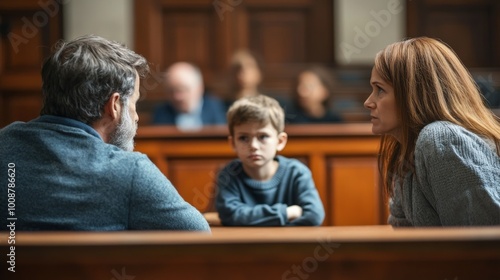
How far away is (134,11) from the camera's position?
730 centimetres

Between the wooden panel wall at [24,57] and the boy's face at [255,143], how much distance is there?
482 cm

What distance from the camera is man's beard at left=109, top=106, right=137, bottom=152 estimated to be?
82.4 inches

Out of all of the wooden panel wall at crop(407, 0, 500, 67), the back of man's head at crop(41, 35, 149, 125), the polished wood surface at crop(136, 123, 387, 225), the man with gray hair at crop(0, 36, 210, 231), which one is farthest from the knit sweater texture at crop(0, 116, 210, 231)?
the wooden panel wall at crop(407, 0, 500, 67)

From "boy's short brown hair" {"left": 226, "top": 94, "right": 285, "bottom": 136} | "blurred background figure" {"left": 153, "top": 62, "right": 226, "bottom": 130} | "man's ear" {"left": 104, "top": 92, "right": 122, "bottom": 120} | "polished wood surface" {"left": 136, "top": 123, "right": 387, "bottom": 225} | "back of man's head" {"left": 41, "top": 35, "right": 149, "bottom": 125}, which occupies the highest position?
"back of man's head" {"left": 41, "top": 35, "right": 149, "bottom": 125}

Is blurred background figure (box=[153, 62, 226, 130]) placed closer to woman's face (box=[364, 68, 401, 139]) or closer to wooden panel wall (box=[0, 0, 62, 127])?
wooden panel wall (box=[0, 0, 62, 127])

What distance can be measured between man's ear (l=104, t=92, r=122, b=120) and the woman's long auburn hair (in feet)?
2.79

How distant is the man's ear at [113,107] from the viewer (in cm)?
204

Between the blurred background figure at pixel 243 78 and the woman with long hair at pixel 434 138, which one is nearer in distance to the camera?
the woman with long hair at pixel 434 138

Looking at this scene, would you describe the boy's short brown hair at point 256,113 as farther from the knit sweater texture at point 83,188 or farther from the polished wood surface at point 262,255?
the polished wood surface at point 262,255

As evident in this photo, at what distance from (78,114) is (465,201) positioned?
3.62 ft

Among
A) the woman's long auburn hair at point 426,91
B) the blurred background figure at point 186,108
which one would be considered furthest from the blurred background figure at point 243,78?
the woman's long auburn hair at point 426,91

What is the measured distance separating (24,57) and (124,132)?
5.58 metres

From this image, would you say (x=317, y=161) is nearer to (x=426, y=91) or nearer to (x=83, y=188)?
(x=426, y=91)

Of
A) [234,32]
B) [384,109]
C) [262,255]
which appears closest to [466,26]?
[234,32]
